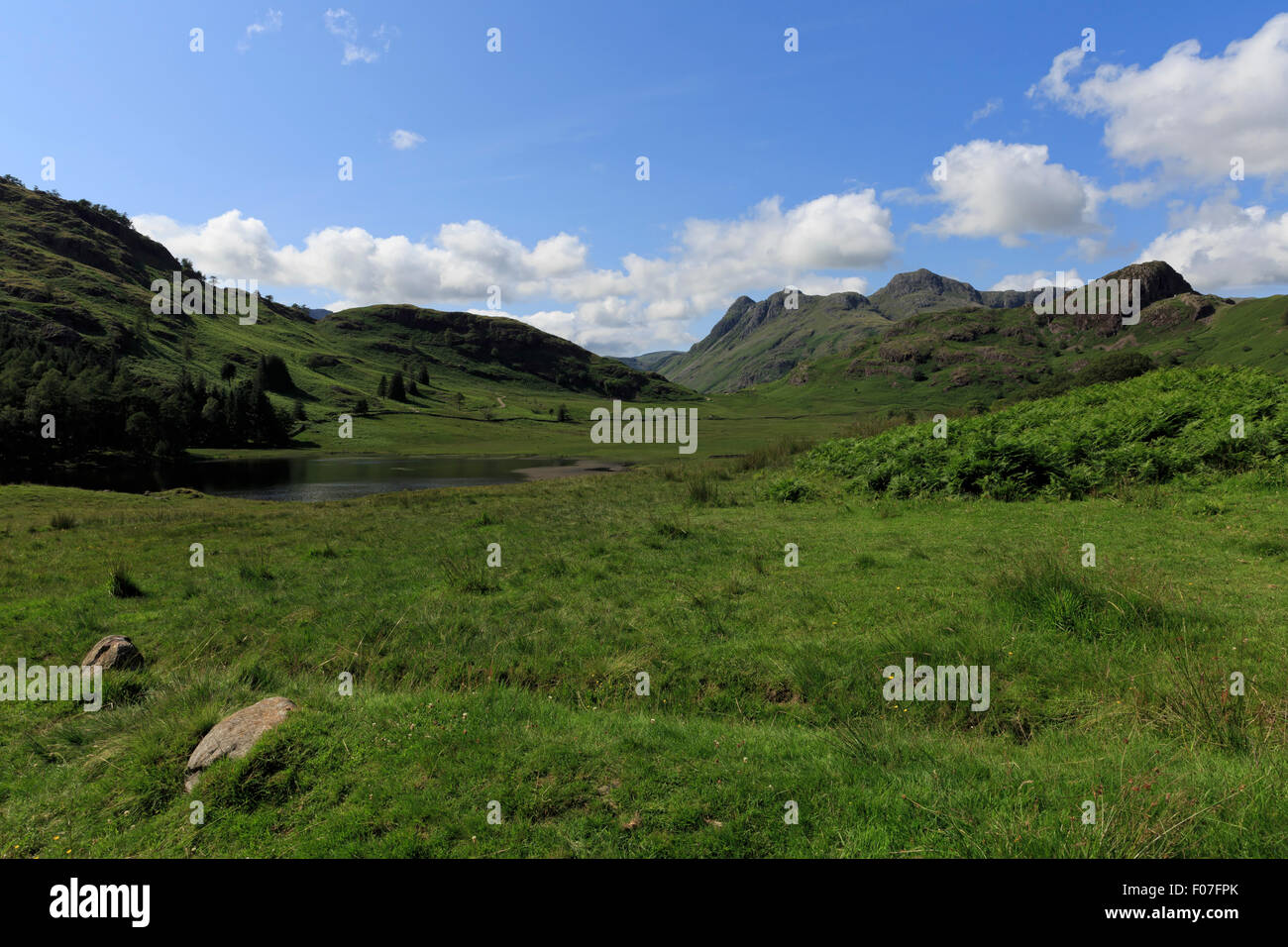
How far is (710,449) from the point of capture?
9969 centimetres

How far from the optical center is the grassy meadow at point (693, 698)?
5184mm

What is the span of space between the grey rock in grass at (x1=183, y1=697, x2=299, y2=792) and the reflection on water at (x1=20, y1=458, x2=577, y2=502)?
175ft

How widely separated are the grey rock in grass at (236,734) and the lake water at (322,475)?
5528 centimetres

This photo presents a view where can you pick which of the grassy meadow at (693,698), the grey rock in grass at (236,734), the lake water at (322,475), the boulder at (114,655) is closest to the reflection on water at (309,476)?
the lake water at (322,475)

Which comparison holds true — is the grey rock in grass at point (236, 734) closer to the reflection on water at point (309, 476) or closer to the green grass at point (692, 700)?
the green grass at point (692, 700)

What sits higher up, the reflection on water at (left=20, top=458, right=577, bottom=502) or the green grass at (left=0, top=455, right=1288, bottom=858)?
the reflection on water at (left=20, top=458, right=577, bottom=502)

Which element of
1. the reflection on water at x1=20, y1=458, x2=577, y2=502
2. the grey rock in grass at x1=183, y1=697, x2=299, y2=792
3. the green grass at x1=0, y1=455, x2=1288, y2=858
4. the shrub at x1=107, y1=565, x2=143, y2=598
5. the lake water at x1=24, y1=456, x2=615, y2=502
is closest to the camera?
the green grass at x1=0, y1=455, x2=1288, y2=858

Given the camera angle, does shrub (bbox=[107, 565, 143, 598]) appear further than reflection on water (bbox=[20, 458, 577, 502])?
No

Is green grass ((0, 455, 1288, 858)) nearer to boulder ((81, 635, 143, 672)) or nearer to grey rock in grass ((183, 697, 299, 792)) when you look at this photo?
grey rock in grass ((183, 697, 299, 792))

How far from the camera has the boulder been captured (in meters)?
9.81

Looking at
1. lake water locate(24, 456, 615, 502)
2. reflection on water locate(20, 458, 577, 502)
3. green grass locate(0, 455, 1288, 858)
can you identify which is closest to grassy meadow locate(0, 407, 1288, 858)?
green grass locate(0, 455, 1288, 858)
